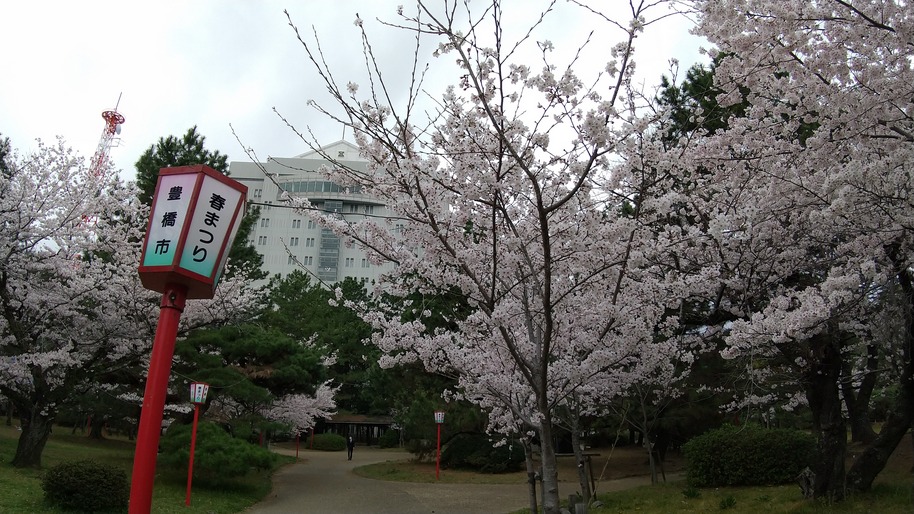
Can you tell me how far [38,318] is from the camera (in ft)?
40.0

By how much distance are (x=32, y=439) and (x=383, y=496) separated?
7.50 metres

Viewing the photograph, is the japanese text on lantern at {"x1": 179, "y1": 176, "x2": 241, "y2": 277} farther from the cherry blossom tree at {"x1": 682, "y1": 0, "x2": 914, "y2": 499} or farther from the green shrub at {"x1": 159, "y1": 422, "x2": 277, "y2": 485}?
the green shrub at {"x1": 159, "y1": 422, "x2": 277, "y2": 485}

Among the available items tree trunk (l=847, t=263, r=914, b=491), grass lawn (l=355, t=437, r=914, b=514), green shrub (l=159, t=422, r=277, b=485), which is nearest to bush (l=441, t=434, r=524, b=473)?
grass lawn (l=355, t=437, r=914, b=514)

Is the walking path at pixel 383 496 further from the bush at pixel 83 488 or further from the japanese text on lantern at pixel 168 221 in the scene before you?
the japanese text on lantern at pixel 168 221

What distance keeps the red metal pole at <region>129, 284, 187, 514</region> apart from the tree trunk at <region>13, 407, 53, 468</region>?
1005 cm

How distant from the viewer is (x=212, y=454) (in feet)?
40.2

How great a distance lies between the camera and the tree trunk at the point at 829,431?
26.0ft

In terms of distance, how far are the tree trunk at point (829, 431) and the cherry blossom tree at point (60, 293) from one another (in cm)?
1264

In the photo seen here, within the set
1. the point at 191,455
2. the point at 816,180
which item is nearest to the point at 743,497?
the point at 816,180

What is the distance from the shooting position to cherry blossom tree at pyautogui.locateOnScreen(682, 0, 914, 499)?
16.7ft

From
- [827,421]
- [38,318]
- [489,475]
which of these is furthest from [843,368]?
[38,318]

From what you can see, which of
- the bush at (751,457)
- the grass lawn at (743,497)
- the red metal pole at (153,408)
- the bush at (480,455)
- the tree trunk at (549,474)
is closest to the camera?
the red metal pole at (153,408)

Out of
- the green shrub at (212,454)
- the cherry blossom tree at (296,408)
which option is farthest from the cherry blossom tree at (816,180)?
the cherry blossom tree at (296,408)

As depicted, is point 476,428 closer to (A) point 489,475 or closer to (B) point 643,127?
(A) point 489,475
